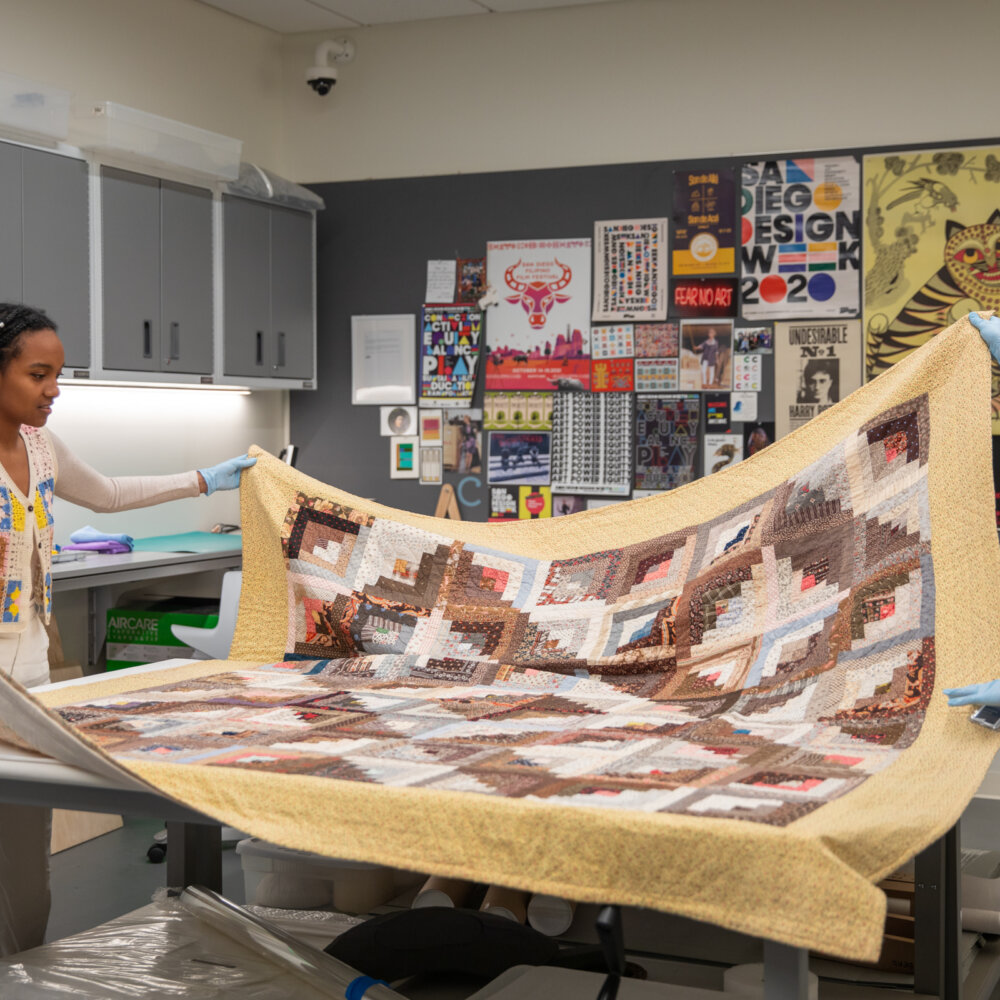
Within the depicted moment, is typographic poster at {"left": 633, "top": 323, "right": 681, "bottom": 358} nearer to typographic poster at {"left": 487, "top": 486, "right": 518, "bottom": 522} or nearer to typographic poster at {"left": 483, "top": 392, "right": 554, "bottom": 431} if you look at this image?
typographic poster at {"left": 483, "top": 392, "right": 554, "bottom": 431}

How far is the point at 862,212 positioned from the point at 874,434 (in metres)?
2.41

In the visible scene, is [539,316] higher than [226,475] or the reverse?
higher

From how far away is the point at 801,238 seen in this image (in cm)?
468


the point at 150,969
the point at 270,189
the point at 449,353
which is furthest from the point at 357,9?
the point at 150,969

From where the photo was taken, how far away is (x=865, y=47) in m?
4.59

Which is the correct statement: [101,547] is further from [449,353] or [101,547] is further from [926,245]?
[926,245]

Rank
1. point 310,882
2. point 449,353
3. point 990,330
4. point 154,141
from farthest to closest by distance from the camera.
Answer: point 449,353, point 154,141, point 310,882, point 990,330

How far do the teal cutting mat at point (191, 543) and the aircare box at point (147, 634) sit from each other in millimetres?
219

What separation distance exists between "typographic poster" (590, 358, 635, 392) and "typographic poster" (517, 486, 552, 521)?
46 cm

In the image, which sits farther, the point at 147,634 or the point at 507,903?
Answer: the point at 147,634

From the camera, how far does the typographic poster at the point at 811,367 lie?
463 centimetres

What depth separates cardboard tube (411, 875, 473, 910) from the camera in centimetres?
281

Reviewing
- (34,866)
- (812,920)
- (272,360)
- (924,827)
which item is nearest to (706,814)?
(812,920)

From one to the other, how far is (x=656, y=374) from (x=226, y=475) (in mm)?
2284
